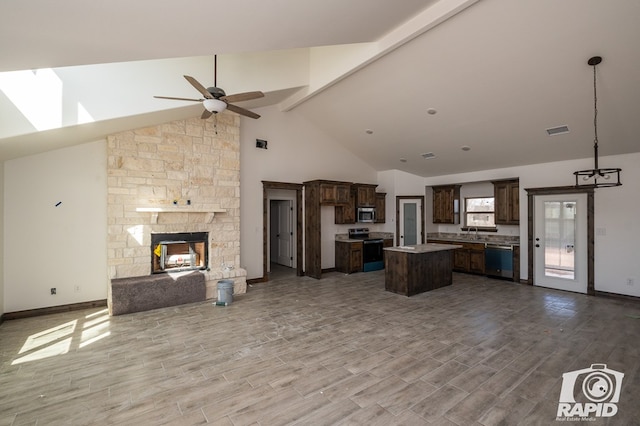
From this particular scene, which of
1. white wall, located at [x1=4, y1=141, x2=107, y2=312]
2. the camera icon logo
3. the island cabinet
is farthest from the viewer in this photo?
the island cabinet

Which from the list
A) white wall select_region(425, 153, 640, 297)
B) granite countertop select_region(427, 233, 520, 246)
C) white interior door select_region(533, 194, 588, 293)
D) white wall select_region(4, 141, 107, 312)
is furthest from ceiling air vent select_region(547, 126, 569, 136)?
white wall select_region(4, 141, 107, 312)

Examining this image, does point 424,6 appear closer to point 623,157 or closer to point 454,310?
point 454,310

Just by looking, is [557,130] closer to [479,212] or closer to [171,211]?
[479,212]

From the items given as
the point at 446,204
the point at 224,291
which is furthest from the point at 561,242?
the point at 224,291

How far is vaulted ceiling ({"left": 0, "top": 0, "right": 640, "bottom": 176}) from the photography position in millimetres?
2295

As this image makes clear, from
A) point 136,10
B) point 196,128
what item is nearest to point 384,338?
point 136,10

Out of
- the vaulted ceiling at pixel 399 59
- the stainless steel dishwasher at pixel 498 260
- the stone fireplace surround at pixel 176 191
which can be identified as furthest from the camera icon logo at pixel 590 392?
the stone fireplace surround at pixel 176 191

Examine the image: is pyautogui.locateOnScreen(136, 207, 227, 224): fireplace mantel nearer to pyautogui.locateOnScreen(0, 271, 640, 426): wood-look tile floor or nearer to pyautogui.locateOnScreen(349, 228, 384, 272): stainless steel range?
pyautogui.locateOnScreen(0, 271, 640, 426): wood-look tile floor

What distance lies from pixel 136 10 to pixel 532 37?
4291 millimetres

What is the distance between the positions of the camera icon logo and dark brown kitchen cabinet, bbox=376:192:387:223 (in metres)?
6.10

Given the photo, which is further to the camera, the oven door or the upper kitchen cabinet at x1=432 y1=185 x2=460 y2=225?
the upper kitchen cabinet at x1=432 y1=185 x2=460 y2=225

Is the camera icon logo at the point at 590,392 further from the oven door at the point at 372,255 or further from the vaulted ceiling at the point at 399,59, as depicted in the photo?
the oven door at the point at 372,255

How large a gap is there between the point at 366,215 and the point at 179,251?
5086 millimetres

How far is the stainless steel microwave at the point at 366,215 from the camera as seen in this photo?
27.8ft
